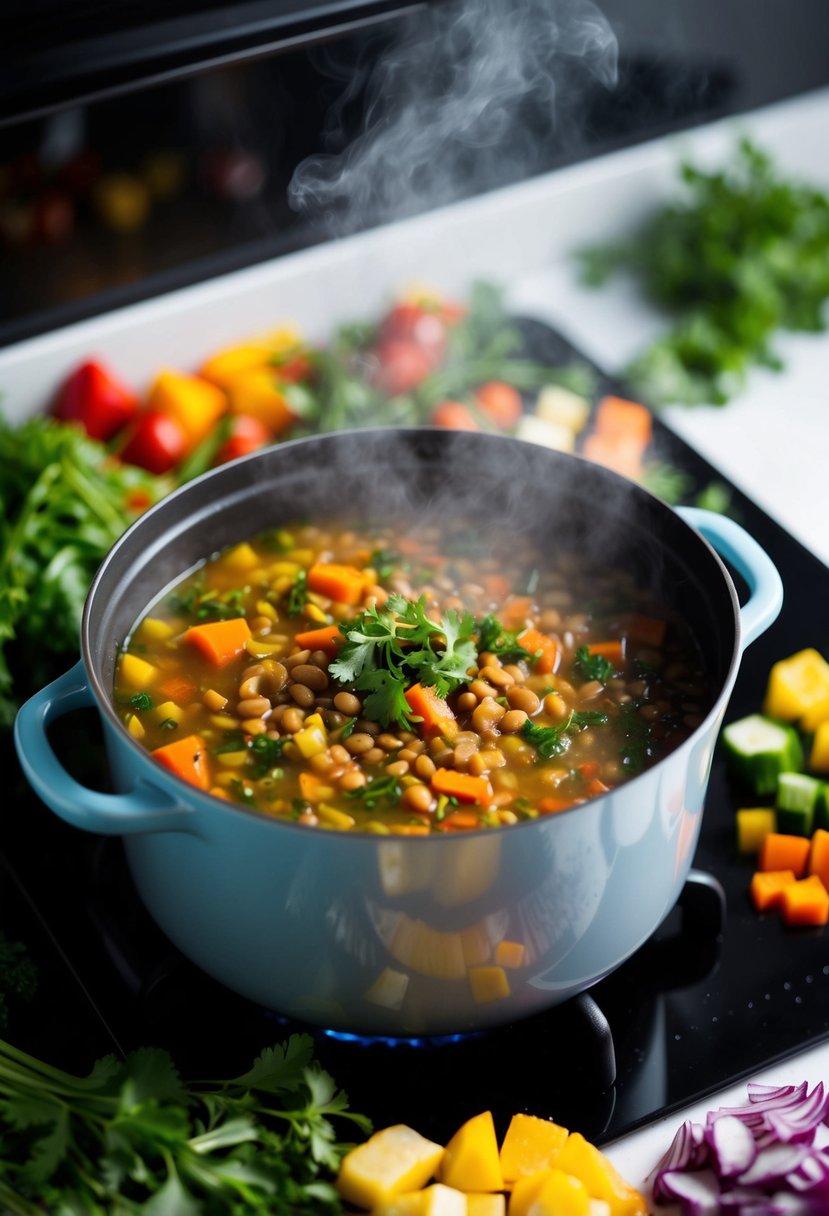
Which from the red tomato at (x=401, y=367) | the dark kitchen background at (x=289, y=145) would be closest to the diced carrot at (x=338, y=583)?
the red tomato at (x=401, y=367)

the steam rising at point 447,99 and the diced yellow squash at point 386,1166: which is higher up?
the steam rising at point 447,99

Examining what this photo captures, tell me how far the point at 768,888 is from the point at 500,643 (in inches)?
20.8

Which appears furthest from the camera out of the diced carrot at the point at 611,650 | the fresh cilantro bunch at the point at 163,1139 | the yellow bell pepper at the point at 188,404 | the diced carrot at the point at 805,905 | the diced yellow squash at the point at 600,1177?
the yellow bell pepper at the point at 188,404

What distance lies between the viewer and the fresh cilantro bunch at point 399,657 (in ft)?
5.86

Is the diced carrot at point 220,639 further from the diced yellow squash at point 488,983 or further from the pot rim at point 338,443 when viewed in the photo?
the diced yellow squash at point 488,983

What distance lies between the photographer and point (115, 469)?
260cm

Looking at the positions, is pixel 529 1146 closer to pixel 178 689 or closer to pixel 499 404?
pixel 178 689

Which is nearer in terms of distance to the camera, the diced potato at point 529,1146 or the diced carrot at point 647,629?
the diced potato at point 529,1146

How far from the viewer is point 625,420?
2760 millimetres

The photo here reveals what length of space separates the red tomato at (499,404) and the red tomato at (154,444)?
25.5 inches

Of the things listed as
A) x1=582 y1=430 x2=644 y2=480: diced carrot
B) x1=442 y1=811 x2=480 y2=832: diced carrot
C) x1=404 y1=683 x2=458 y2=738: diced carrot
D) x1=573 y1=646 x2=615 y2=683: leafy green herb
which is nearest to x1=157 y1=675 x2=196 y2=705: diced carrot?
x1=404 y1=683 x2=458 y2=738: diced carrot

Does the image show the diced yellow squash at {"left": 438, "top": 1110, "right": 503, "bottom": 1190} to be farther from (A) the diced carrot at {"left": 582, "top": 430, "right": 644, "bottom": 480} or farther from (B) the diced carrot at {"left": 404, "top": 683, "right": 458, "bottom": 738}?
(A) the diced carrot at {"left": 582, "top": 430, "right": 644, "bottom": 480}

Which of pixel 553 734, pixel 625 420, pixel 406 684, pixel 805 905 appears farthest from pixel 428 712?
pixel 625 420

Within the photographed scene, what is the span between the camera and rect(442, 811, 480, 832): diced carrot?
1671 millimetres
